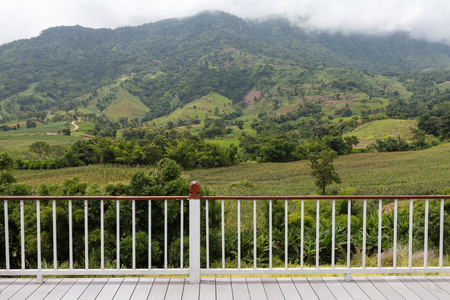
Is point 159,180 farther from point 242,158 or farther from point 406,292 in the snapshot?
point 242,158

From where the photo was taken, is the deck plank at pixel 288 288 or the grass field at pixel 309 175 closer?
the deck plank at pixel 288 288

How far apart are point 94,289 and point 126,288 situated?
0.24m

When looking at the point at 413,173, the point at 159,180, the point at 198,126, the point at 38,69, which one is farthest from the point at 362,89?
the point at 38,69

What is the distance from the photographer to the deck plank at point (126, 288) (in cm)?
229

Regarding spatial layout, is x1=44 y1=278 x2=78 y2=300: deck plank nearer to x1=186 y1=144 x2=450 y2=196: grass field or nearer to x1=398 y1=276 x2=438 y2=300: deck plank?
x1=398 y1=276 x2=438 y2=300: deck plank

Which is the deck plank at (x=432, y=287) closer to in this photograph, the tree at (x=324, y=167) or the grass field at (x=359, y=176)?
the tree at (x=324, y=167)

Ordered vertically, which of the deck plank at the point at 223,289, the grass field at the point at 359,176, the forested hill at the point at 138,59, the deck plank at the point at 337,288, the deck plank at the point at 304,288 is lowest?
the grass field at the point at 359,176

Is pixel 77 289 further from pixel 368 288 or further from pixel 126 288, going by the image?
pixel 368 288

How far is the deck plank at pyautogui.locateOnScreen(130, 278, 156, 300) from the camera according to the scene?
2.29 meters

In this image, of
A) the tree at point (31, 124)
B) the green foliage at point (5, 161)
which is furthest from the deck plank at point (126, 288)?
the tree at point (31, 124)

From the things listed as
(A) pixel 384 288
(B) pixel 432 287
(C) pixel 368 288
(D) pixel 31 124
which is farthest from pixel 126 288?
(D) pixel 31 124

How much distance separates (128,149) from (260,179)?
22289 mm

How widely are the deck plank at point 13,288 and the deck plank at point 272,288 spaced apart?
184cm

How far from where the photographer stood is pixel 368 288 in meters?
2.44
